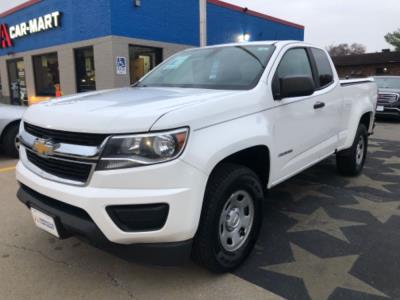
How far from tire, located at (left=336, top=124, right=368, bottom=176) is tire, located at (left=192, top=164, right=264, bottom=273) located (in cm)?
263

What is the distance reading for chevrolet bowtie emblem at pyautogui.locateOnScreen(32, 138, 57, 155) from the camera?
240 cm

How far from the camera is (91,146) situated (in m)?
2.21

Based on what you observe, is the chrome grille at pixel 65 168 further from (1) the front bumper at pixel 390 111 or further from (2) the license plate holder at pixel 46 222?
(1) the front bumper at pixel 390 111

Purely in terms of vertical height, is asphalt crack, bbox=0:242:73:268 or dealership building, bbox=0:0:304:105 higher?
dealership building, bbox=0:0:304:105

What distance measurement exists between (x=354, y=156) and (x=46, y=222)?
419cm

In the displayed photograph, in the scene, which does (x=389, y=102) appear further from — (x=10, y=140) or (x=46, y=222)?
(x=46, y=222)

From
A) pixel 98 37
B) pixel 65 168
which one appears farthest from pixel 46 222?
pixel 98 37

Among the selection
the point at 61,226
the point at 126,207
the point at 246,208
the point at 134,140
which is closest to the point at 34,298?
the point at 61,226

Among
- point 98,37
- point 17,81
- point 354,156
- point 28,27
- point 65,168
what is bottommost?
point 354,156

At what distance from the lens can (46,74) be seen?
53.6 ft

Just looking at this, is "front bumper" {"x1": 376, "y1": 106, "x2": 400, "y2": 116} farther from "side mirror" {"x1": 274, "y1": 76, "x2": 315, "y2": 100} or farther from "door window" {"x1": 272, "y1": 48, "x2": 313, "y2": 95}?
"side mirror" {"x1": 274, "y1": 76, "x2": 315, "y2": 100}

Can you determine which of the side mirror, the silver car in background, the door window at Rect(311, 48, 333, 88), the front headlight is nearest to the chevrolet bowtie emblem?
the front headlight

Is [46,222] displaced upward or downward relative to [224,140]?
downward

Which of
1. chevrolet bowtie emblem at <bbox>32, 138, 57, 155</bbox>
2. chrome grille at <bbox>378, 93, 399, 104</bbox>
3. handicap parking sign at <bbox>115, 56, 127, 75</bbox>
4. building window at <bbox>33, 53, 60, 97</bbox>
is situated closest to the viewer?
chevrolet bowtie emblem at <bbox>32, 138, 57, 155</bbox>
